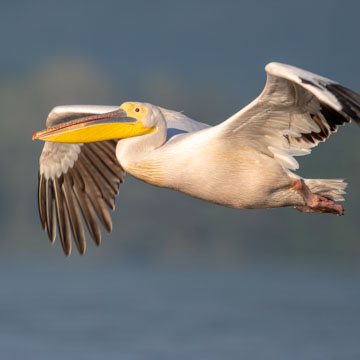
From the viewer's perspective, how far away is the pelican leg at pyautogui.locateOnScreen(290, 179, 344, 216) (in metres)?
8.28

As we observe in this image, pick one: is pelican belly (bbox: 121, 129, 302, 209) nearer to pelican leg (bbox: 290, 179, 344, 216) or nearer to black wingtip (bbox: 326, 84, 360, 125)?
pelican leg (bbox: 290, 179, 344, 216)

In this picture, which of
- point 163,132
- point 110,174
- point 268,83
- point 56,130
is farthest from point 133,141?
point 110,174

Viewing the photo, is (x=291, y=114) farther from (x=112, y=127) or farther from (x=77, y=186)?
(x=77, y=186)

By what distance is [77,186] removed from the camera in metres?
10.8

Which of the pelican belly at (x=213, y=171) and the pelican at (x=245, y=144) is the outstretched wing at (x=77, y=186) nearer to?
the pelican at (x=245, y=144)

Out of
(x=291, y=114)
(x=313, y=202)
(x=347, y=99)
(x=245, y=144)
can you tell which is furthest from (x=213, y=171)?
(x=347, y=99)

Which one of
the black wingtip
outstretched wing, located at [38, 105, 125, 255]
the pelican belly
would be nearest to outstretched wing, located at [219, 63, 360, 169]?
the black wingtip

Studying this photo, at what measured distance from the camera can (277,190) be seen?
8234 millimetres

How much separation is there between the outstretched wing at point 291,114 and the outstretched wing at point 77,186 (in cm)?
316

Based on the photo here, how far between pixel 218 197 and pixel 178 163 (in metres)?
0.58

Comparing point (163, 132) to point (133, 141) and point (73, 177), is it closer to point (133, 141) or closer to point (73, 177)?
point (133, 141)

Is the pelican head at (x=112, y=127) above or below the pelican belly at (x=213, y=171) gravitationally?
above

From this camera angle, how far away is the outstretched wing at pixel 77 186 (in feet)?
35.0

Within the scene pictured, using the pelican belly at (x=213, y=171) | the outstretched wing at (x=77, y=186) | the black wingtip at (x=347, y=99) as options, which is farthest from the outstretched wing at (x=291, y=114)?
the outstretched wing at (x=77, y=186)
